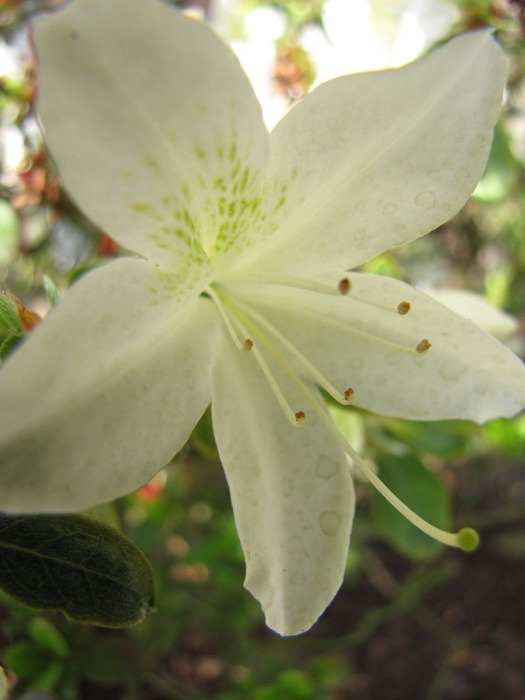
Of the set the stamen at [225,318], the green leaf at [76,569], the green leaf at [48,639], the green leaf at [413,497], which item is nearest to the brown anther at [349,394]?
the stamen at [225,318]

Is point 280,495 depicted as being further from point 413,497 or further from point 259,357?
point 413,497

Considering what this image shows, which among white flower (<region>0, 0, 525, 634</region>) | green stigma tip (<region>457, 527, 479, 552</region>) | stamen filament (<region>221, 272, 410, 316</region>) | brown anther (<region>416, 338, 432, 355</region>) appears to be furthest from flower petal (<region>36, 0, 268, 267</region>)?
green stigma tip (<region>457, 527, 479, 552</region>)

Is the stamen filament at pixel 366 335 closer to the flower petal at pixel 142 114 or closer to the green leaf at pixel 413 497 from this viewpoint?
the flower petal at pixel 142 114

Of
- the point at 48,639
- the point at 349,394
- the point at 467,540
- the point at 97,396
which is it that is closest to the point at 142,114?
the point at 97,396

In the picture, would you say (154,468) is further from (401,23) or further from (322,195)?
(401,23)

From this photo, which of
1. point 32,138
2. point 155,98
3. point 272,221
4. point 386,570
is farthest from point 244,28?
point 386,570

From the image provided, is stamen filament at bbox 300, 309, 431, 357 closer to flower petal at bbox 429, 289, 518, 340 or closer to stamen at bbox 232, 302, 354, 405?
stamen at bbox 232, 302, 354, 405
